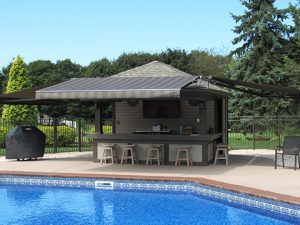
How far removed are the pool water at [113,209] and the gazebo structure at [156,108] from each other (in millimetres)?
2485

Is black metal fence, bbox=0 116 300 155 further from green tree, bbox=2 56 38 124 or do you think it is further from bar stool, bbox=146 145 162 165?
bar stool, bbox=146 145 162 165

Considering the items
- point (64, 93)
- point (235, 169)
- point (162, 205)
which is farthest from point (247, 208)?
point (64, 93)

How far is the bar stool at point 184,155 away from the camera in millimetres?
13891

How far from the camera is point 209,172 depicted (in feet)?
40.5

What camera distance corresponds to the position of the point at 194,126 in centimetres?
1597

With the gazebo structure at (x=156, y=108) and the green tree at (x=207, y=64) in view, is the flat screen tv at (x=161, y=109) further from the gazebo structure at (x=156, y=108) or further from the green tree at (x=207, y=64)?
the green tree at (x=207, y=64)

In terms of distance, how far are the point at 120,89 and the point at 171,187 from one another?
2787mm

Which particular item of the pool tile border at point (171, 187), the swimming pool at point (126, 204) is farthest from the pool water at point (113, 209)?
the pool tile border at point (171, 187)

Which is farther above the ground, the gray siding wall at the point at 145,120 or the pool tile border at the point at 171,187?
the gray siding wall at the point at 145,120

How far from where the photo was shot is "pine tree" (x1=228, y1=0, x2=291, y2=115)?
2719 centimetres

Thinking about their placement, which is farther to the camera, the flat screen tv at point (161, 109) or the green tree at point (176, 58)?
the green tree at point (176, 58)

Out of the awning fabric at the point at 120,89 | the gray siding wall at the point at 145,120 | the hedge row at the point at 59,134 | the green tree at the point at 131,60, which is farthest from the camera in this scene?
the green tree at the point at 131,60

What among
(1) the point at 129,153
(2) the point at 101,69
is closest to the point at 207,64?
(2) the point at 101,69

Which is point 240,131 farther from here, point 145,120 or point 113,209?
→ point 113,209
